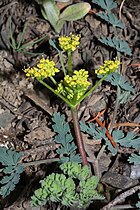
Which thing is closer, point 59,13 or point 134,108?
point 134,108

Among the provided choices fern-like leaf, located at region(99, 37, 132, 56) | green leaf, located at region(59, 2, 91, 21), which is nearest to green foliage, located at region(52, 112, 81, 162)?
fern-like leaf, located at region(99, 37, 132, 56)

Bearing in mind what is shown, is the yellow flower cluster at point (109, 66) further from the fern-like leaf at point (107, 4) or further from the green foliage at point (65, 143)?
the fern-like leaf at point (107, 4)

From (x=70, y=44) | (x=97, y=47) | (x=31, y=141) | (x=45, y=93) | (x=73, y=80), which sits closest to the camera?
(x=73, y=80)

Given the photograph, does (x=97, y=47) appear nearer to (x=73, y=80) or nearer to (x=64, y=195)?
(x=73, y=80)

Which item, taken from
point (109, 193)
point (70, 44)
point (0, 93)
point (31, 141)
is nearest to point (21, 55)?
point (0, 93)

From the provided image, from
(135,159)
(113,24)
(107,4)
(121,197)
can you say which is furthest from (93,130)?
(107,4)

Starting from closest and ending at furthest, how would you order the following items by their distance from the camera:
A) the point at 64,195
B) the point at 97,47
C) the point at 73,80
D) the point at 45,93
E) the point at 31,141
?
the point at 64,195, the point at 73,80, the point at 31,141, the point at 45,93, the point at 97,47
